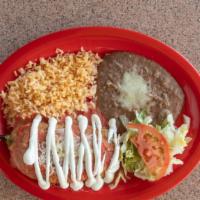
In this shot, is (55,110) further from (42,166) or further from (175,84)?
(175,84)

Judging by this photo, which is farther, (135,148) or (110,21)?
(110,21)

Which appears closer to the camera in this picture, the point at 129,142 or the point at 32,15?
the point at 129,142

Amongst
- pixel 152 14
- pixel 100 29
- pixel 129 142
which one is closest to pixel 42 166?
pixel 129 142

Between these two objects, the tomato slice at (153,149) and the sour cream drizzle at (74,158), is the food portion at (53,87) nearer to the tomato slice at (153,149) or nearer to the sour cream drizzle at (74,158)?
the sour cream drizzle at (74,158)

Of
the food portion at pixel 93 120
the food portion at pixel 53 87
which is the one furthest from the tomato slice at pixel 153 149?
the food portion at pixel 53 87

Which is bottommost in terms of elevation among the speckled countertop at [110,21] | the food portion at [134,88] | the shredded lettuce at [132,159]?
the shredded lettuce at [132,159]

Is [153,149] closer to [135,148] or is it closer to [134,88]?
[135,148]

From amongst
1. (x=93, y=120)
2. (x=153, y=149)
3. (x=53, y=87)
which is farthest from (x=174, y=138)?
(x=53, y=87)
